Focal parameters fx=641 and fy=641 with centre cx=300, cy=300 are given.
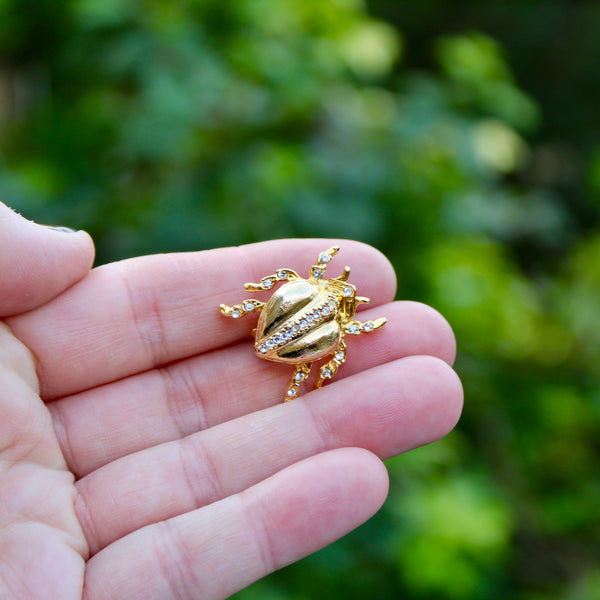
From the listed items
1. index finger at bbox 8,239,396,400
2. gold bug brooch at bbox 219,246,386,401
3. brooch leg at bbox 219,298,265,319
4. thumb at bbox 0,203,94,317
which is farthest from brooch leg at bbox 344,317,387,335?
thumb at bbox 0,203,94,317

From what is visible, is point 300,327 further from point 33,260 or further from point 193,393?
point 33,260

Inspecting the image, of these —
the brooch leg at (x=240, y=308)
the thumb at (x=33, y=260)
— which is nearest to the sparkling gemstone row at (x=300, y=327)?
the brooch leg at (x=240, y=308)

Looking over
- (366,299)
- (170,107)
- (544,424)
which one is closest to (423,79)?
→ (170,107)

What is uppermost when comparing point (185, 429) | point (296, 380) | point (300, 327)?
point (300, 327)

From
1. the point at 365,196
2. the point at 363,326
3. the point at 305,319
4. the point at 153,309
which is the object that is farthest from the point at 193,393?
the point at 365,196

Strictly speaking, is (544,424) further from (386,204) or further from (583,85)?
(583,85)

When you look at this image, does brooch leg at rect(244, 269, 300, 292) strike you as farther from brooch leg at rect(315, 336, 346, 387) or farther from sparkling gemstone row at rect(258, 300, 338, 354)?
brooch leg at rect(315, 336, 346, 387)

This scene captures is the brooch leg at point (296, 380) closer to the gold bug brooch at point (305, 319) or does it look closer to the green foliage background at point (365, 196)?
the gold bug brooch at point (305, 319)
